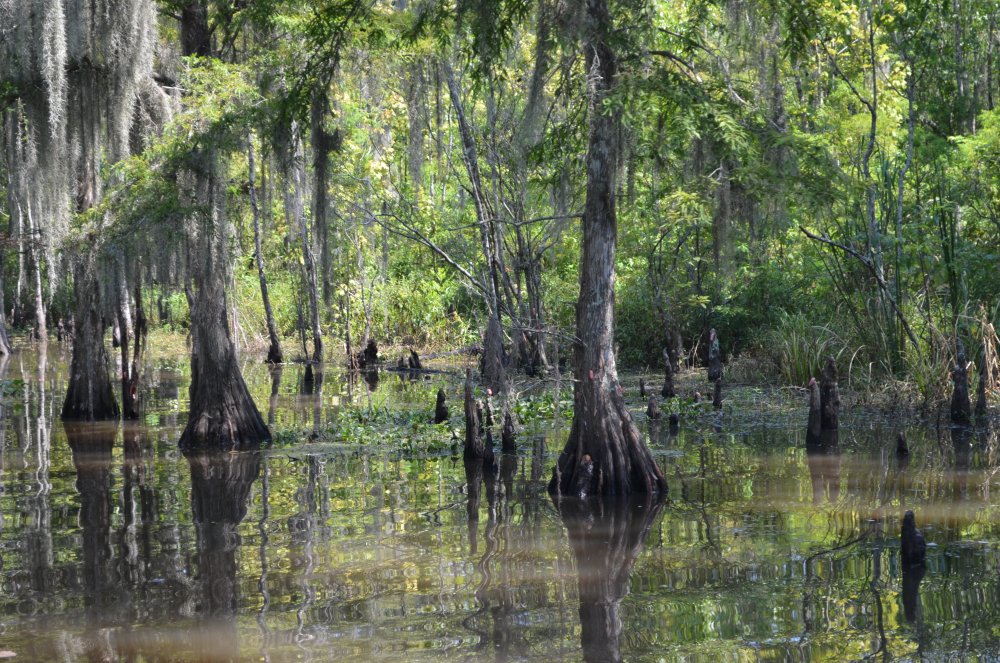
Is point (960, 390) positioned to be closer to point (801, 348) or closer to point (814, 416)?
point (814, 416)

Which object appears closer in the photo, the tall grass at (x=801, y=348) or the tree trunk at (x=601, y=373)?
the tree trunk at (x=601, y=373)

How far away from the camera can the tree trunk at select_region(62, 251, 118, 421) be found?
586 inches

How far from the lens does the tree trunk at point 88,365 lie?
586 inches

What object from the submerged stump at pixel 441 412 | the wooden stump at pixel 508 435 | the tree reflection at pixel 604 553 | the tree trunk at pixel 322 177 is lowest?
the tree reflection at pixel 604 553

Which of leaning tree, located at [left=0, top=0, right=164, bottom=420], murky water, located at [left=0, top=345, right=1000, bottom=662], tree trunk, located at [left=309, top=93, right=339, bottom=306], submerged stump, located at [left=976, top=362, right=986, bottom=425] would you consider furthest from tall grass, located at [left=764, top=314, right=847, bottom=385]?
leaning tree, located at [left=0, top=0, right=164, bottom=420]

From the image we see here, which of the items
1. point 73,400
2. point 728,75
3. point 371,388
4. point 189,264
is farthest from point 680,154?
point 371,388

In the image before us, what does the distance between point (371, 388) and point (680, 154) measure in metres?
11.7

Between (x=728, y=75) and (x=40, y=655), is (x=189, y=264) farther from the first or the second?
(x=40, y=655)

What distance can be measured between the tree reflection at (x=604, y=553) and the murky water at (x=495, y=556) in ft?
0.08

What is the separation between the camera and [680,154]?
941 cm

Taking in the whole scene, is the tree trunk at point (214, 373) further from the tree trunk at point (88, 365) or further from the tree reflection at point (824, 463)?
the tree reflection at point (824, 463)

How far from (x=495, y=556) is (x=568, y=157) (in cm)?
423

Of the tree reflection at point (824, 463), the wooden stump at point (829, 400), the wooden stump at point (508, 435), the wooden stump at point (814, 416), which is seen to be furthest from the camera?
the wooden stump at point (829, 400)

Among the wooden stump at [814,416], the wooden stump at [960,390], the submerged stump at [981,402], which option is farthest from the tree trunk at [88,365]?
the submerged stump at [981,402]
